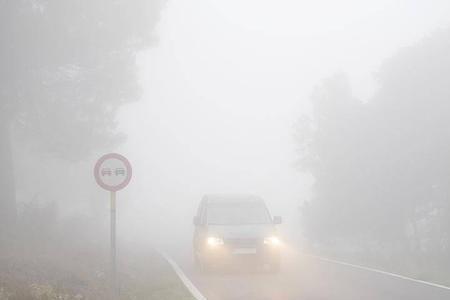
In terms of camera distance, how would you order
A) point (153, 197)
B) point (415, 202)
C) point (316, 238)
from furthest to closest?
1. point (153, 197)
2. point (316, 238)
3. point (415, 202)

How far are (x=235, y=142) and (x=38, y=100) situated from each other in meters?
172

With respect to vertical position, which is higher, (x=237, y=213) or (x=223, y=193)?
(x=223, y=193)

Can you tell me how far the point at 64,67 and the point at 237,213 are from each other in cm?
843

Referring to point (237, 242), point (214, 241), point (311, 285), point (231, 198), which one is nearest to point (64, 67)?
point (231, 198)

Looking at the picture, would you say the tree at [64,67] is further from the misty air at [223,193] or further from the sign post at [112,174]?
the sign post at [112,174]

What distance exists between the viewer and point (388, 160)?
2570 cm

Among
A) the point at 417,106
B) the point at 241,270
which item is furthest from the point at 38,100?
the point at 417,106

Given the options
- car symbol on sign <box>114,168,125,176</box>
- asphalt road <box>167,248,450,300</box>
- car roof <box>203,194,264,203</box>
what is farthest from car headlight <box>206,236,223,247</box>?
car symbol on sign <box>114,168,125,176</box>

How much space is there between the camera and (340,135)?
30469mm

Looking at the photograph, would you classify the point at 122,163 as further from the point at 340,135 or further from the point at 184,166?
the point at 184,166

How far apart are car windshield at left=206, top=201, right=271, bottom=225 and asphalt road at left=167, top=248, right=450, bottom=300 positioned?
131cm

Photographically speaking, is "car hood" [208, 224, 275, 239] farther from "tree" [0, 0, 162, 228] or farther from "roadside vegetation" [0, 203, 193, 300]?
"tree" [0, 0, 162, 228]

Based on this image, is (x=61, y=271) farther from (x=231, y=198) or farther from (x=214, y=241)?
(x=231, y=198)

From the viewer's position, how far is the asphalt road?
36.3 ft
